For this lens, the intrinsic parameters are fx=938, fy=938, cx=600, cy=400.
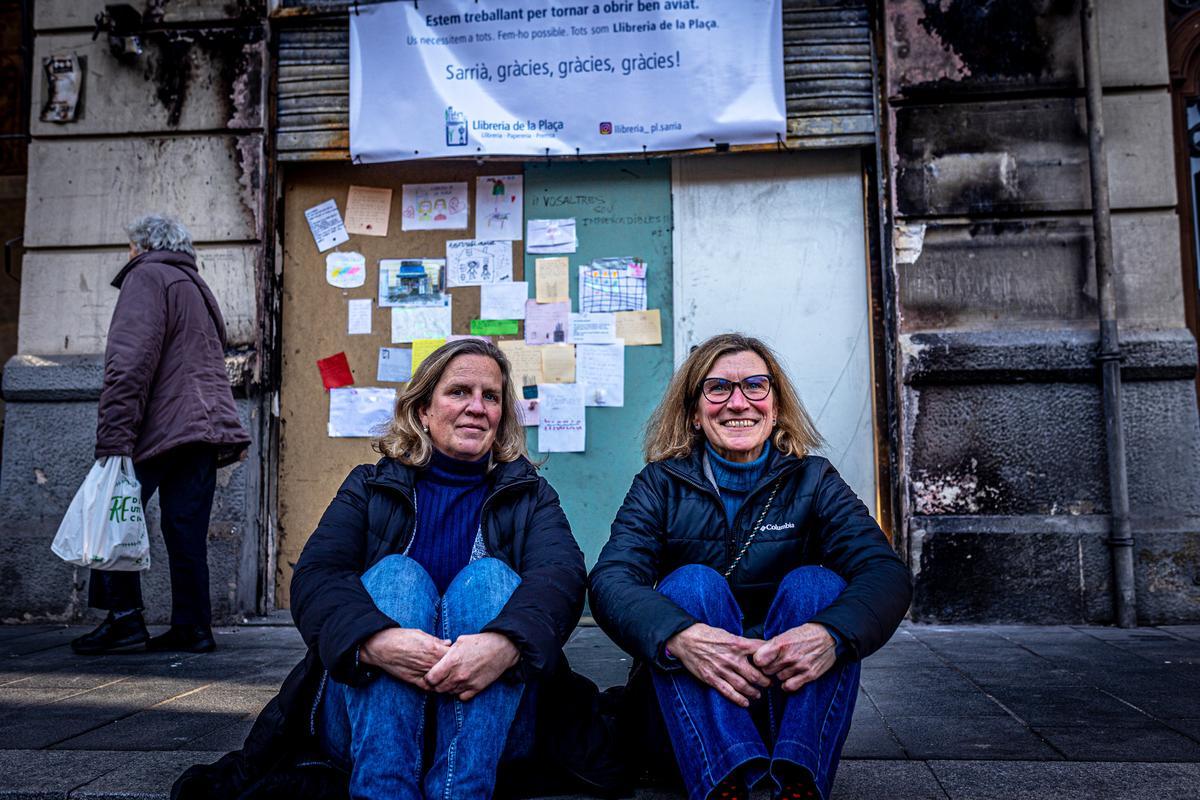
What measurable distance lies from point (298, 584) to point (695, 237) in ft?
12.1

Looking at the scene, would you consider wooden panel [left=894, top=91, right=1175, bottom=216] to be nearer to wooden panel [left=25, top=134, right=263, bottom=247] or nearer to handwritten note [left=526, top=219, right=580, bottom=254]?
handwritten note [left=526, top=219, right=580, bottom=254]

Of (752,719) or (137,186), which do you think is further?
(137,186)

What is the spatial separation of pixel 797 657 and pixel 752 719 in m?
0.22

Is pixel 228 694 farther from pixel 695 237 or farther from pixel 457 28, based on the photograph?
pixel 457 28

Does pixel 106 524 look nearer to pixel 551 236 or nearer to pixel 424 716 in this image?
pixel 424 716

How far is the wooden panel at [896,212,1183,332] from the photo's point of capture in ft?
16.2

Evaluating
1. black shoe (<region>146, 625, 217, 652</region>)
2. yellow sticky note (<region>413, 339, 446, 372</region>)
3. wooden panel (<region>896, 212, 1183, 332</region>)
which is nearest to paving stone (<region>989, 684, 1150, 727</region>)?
wooden panel (<region>896, 212, 1183, 332</region>)

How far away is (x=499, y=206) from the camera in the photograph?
5.63 metres

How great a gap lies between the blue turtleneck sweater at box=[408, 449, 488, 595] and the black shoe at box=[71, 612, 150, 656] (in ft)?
8.04

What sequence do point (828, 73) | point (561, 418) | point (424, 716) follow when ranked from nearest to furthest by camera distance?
point (424, 716) → point (828, 73) → point (561, 418)

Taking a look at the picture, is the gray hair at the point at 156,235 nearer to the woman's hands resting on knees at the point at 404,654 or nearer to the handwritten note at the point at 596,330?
the handwritten note at the point at 596,330

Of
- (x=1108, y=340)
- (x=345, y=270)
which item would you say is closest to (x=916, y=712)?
(x=1108, y=340)

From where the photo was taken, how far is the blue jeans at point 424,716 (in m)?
2.11

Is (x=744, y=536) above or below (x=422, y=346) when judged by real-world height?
below
